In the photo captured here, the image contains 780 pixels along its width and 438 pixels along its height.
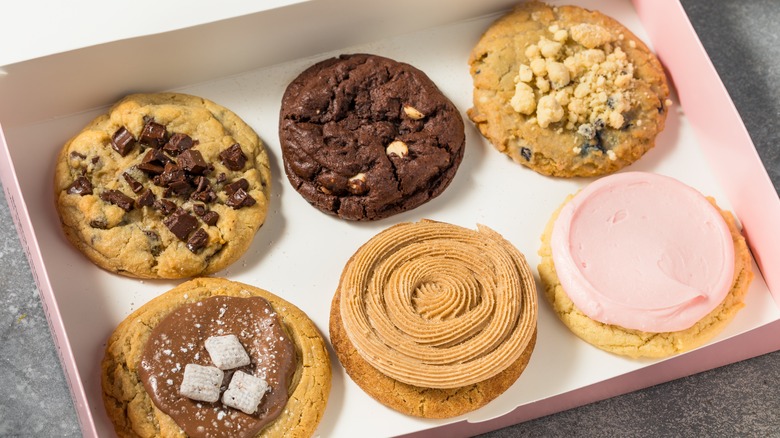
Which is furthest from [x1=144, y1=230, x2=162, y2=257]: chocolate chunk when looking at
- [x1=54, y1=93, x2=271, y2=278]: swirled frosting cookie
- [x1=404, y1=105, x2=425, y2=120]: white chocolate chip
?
[x1=404, y1=105, x2=425, y2=120]: white chocolate chip

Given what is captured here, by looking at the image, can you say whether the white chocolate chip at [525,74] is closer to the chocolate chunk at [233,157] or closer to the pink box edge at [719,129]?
the pink box edge at [719,129]

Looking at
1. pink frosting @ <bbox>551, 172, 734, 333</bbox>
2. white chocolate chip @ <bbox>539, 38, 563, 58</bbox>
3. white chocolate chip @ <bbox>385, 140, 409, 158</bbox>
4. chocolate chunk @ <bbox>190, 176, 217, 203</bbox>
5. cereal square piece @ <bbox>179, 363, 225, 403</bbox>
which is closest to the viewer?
cereal square piece @ <bbox>179, 363, 225, 403</bbox>

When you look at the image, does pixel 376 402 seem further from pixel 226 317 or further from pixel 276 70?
pixel 276 70

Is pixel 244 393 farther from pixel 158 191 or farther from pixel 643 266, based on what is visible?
pixel 643 266

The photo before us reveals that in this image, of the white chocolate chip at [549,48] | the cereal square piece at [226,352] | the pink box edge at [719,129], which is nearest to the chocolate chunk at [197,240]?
the cereal square piece at [226,352]

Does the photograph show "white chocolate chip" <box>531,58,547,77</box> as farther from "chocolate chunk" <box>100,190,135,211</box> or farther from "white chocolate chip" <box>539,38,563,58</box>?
"chocolate chunk" <box>100,190,135,211</box>

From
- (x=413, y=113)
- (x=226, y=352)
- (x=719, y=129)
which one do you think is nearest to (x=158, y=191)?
(x=226, y=352)

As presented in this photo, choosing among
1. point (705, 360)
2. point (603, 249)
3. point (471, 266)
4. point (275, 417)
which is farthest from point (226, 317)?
point (705, 360)

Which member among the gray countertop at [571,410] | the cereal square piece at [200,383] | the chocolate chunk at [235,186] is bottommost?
the gray countertop at [571,410]
